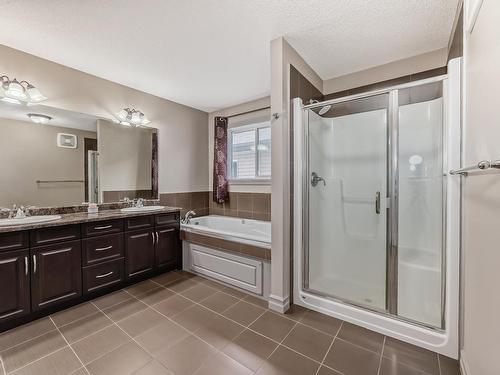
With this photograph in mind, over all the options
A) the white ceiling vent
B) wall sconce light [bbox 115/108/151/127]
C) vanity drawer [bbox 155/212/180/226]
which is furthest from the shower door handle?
the white ceiling vent

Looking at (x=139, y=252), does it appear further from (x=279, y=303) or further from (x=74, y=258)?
(x=279, y=303)

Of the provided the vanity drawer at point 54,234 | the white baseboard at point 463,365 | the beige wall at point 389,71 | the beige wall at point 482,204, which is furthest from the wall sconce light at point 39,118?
the white baseboard at point 463,365

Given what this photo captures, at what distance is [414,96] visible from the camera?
6.57ft

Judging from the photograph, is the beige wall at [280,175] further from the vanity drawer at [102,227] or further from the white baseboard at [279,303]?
the vanity drawer at [102,227]

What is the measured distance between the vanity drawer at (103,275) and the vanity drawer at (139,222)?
37 centimetres

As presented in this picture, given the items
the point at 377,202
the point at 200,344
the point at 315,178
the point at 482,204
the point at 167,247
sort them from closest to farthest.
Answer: the point at 482,204 → the point at 200,344 → the point at 377,202 → the point at 315,178 → the point at 167,247

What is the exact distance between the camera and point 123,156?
3.03 m

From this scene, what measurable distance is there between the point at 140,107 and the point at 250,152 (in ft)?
5.64

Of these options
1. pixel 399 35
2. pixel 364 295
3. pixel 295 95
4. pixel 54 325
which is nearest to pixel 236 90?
pixel 295 95

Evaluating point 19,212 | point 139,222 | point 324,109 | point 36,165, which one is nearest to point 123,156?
point 36,165

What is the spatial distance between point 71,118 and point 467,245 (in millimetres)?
3705

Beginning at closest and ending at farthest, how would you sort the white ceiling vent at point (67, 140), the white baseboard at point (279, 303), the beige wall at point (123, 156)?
the white baseboard at point (279, 303), the white ceiling vent at point (67, 140), the beige wall at point (123, 156)

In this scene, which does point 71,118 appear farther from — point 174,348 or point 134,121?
point 174,348

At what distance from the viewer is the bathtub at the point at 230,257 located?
2.22 meters
